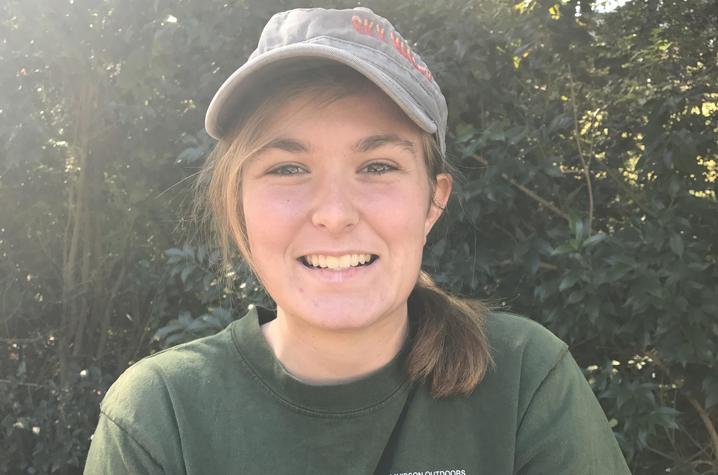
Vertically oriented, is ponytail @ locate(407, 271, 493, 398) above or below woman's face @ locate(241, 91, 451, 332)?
below

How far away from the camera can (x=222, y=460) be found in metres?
1.73

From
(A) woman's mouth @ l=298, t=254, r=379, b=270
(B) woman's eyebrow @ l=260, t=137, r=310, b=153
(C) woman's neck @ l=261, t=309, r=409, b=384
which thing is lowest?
(C) woman's neck @ l=261, t=309, r=409, b=384

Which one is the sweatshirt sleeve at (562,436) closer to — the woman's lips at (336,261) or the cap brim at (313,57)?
the woman's lips at (336,261)

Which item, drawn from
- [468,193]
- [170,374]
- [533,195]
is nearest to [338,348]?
[170,374]

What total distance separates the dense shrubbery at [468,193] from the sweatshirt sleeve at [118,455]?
1.21m

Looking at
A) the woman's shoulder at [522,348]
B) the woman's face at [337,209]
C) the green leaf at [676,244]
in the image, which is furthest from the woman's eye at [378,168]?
the green leaf at [676,244]

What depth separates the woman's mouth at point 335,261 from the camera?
173cm

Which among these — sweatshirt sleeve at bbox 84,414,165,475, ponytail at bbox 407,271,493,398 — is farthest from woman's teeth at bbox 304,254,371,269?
sweatshirt sleeve at bbox 84,414,165,475

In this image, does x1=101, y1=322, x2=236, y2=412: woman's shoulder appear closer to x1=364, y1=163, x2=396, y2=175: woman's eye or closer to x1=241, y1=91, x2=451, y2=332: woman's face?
x1=241, y1=91, x2=451, y2=332: woman's face

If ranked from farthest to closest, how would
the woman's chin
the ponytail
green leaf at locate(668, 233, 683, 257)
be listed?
green leaf at locate(668, 233, 683, 257) < the ponytail < the woman's chin

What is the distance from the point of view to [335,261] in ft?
5.67

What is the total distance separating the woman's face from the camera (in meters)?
1.69

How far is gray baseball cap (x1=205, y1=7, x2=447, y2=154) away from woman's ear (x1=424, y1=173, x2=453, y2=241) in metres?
0.20

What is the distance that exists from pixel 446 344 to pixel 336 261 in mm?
381
